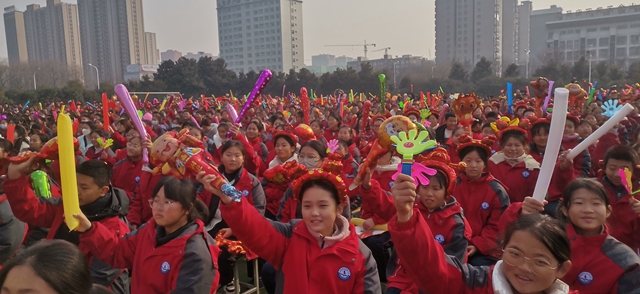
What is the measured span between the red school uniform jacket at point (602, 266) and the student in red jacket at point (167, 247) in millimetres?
2125

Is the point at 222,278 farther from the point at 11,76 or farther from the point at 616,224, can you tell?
the point at 11,76

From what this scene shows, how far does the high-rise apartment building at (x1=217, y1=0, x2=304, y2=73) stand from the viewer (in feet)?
317

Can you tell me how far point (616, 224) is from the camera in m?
3.60

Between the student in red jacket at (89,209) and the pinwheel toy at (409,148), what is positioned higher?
the pinwheel toy at (409,148)

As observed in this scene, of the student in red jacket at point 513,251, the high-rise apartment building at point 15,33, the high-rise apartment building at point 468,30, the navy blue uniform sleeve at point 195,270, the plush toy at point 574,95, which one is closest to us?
the student in red jacket at point 513,251

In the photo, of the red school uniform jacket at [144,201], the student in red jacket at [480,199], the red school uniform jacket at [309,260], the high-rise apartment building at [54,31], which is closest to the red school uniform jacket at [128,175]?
A: the red school uniform jacket at [144,201]

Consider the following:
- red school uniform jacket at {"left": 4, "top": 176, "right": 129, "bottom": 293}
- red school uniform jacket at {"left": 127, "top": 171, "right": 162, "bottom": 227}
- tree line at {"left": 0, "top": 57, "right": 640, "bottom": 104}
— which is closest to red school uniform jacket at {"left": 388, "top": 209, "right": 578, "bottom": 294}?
red school uniform jacket at {"left": 4, "top": 176, "right": 129, "bottom": 293}

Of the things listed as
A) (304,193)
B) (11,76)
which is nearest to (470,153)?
(304,193)

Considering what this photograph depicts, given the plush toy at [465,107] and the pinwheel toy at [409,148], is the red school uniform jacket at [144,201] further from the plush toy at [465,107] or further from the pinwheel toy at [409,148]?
the plush toy at [465,107]

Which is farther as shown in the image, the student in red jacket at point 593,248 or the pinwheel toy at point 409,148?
the student in red jacket at point 593,248

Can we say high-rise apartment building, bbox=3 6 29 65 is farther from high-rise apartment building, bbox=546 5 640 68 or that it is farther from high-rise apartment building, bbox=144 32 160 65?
high-rise apartment building, bbox=546 5 640 68

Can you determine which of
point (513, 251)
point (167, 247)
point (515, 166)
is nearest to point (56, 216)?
point (167, 247)

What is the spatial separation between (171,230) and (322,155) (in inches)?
85.1

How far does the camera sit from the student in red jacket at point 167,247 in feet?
8.96
